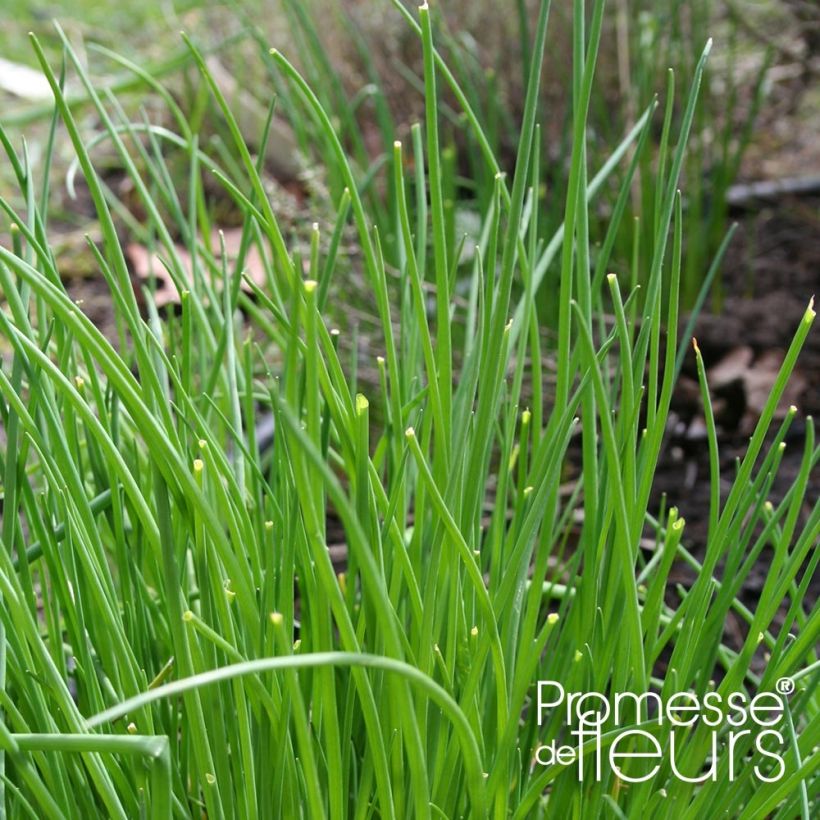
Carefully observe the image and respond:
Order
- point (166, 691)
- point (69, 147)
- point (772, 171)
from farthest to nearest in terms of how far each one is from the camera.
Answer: point (69, 147) → point (772, 171) → point (166, 691)

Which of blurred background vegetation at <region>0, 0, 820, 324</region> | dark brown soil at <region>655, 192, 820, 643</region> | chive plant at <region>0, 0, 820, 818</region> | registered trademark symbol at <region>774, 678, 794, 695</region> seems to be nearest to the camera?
chive plant at <region>0, 0, 820, 818</region>

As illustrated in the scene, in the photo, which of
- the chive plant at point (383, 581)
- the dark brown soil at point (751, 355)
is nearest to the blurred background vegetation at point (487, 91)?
the dark brown soil at point (751, 355)

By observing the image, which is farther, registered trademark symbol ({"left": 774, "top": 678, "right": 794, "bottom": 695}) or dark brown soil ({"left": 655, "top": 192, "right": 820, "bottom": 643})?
dark brown soil ({"left": 655, "top": 192, "right": 820, "bottom": 643})

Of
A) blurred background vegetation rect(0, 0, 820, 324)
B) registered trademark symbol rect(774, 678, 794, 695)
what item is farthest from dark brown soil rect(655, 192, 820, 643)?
registered trademark symbol rect(774, 678, 794, 695)

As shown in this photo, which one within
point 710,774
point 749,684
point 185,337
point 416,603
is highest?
point 185,337

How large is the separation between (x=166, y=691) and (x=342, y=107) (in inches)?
48.0

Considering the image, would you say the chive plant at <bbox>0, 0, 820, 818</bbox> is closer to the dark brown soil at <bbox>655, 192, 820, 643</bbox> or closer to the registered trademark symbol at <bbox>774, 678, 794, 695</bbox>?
the registered trademark symbol at <bbox>774, 678, 794, 695</bbox>

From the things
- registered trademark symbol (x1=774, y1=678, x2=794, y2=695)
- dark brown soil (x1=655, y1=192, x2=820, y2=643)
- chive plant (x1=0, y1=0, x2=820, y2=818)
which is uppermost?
chive plant (x1=0, y1=0, x2=820, y2=818)

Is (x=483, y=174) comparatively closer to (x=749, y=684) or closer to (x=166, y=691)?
(x=749, y=684)

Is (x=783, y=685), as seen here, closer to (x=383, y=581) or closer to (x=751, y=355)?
(x=383, y=581)

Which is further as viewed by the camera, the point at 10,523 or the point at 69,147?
the point at 69,147

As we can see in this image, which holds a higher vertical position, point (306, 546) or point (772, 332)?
point (306, 546)

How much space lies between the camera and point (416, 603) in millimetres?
542

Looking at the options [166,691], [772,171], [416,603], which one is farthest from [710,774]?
[772,171]
